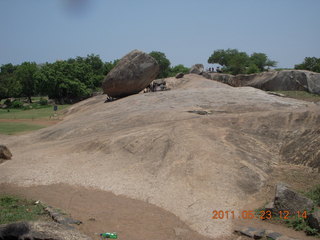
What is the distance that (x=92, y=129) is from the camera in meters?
15.0

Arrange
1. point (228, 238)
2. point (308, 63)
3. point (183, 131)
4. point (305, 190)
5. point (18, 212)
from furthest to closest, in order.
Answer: point (308, 63), point (183, 131), point (305, 190), point (18, 212), point (228, 238)

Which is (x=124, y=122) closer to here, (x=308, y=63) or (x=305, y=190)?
(x=305, y=190)

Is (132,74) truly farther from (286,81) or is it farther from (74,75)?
(74,75)

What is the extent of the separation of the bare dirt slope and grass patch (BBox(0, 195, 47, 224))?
1549mm

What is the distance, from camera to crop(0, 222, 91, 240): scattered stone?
5.46 meters

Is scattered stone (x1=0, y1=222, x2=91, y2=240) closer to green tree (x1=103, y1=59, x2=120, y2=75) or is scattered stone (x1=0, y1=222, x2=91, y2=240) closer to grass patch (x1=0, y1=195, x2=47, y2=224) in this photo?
grass patch (x1=0, y1=195, x2=47, y2=224)

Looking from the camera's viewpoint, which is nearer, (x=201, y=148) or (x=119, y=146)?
(x=201, y=148)

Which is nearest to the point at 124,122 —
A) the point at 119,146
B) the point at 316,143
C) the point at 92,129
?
the point at 92,129

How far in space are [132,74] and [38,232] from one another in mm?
17970

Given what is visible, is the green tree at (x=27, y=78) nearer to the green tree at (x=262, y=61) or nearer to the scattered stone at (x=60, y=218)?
the green tree at (x=262, y=61)

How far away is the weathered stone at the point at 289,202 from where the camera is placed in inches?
290

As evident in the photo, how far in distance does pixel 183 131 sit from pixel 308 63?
31562 millimetres

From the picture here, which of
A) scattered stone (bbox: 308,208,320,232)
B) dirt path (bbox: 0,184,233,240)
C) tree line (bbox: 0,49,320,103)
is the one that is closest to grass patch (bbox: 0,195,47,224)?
dirt path (bbox: 0,184,233,240)

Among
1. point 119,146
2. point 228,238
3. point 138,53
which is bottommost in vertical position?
point 228,238
